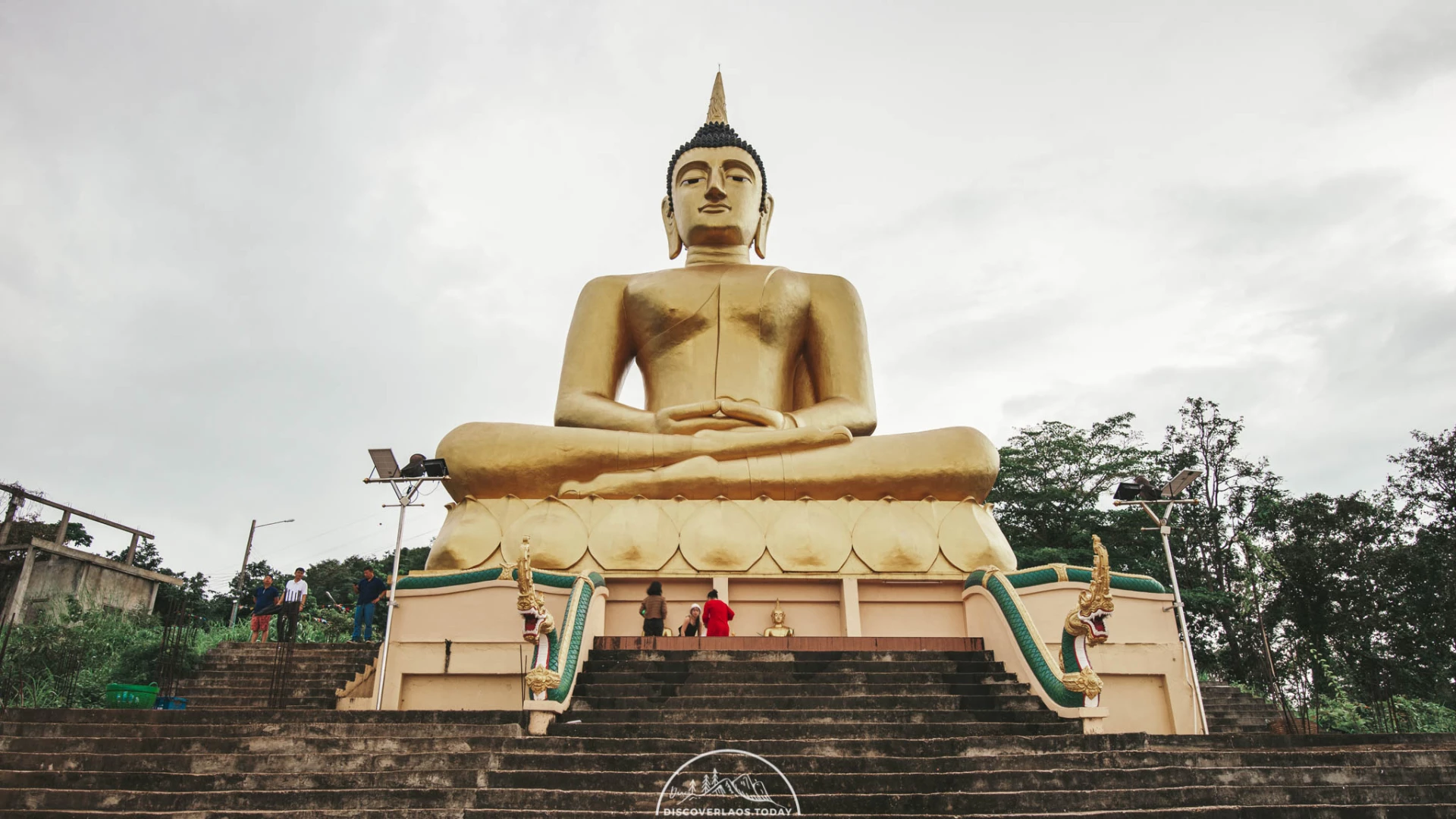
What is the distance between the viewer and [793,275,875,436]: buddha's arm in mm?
12477

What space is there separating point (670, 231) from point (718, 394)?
3566 millimetres

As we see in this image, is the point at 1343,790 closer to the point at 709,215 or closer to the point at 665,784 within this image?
the point at 665,784

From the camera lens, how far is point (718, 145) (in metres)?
14.3

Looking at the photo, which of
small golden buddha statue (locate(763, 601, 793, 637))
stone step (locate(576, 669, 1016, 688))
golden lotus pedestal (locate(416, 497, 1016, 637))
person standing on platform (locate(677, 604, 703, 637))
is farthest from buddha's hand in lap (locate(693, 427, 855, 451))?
stone step (locate(576, 669, 1016, 688))

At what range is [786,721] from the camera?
6.42 meters

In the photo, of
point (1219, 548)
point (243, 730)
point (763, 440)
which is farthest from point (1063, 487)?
point (243, 730)

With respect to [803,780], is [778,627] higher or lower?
higher

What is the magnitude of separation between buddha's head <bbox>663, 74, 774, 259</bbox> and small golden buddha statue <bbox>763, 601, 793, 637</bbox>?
584 cm

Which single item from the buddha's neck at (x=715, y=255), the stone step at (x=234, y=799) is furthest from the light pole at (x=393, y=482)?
the buddha's neck at (x=715, y=255)

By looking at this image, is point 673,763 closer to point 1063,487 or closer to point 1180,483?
point 1180,483

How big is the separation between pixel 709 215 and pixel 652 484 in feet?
15.3

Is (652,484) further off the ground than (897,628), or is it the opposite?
(652,484)

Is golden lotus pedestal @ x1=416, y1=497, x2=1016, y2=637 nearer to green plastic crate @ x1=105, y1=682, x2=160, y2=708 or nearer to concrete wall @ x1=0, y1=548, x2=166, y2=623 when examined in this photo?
green plastic crate @ x1=105, y1=682, x2=160, y2=708

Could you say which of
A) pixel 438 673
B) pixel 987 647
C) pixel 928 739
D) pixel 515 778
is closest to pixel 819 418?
pixel 987 647
